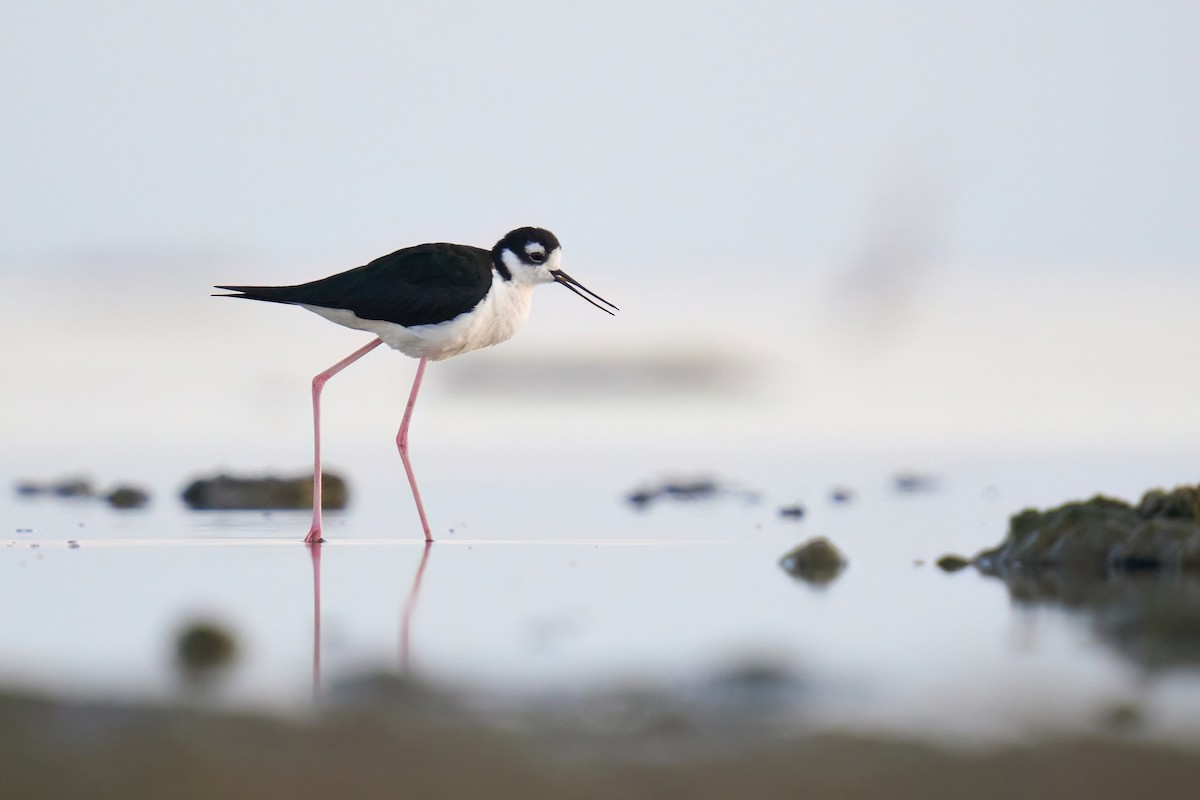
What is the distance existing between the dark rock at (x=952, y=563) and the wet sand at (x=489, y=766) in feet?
14.8

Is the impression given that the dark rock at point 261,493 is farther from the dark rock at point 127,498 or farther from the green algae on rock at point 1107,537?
the green algae on rock at point 1107,537

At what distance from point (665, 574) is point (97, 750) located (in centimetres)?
465

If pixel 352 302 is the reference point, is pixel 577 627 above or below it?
below

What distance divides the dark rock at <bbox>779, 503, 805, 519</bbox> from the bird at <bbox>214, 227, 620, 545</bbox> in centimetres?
256

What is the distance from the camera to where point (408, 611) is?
8016 mm

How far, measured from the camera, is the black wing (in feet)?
37.4

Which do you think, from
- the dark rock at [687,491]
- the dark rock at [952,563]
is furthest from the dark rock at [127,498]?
the dark rock at [952,563]

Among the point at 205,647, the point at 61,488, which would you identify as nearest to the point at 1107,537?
the point at 205,647

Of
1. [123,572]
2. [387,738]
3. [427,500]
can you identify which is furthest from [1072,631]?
[427,500]

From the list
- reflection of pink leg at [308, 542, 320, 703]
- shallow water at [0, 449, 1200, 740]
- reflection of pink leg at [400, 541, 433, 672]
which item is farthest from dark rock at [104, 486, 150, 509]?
reflection of pink leg at [400, 541, 433, 672]

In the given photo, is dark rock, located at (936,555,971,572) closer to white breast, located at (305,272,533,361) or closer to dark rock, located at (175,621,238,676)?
white breast, located at (305,272,533,361)

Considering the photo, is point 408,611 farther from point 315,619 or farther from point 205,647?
point 205,647

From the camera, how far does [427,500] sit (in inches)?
547

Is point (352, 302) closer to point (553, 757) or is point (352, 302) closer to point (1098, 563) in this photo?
point (1098, 563)
